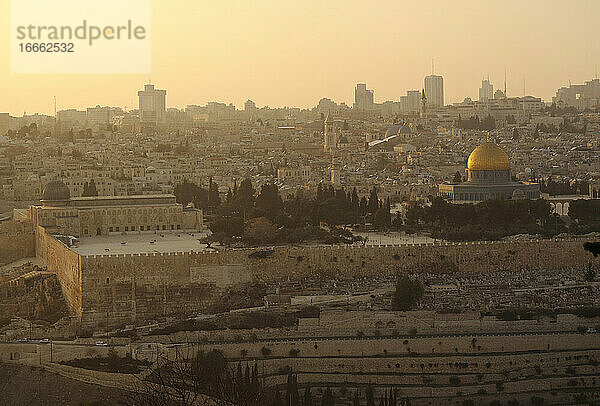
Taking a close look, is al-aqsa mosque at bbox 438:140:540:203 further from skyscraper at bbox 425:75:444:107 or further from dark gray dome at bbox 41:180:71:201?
skyscraper at bbox 425:75:444:107

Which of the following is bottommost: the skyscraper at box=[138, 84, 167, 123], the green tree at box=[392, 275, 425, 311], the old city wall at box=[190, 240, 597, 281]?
the green tree at box=[392, 275, 425, 311]

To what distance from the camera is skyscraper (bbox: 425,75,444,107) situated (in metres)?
86.6

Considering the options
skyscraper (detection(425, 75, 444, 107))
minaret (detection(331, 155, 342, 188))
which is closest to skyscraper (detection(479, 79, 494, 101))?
skyscraper (detection(425, 75, 444, 107))

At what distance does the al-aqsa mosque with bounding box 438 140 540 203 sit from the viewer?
2791 centimetres

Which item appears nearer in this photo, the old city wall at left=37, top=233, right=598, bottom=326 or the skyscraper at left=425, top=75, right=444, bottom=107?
the old city wall at left=37, top=233, right=598, bottom=326

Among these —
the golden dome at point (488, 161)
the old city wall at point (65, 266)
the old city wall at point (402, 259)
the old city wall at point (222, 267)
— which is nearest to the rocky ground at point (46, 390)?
the old city wall at point (222, 267)

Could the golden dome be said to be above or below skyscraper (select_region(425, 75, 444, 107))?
below

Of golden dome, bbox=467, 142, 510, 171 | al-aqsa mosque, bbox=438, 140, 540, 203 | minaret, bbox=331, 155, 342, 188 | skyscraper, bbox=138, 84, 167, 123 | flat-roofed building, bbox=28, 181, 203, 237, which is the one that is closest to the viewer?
flat-roofed building, bbox=28, 181, 203, 237

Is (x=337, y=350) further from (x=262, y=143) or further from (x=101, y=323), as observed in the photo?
(x=262, y=143)

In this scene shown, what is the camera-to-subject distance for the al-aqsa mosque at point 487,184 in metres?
27.9

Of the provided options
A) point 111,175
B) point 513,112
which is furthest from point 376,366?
point 513,112

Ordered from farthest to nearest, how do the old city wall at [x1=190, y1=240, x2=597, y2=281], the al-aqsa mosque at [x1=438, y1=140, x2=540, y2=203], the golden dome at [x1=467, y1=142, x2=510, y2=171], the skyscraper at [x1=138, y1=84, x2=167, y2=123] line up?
the skyscraper at [x1=138, y1=84, x2=167, y2=123]
the golden dome at [x1=467, y1=142, x2=510, y2=171]
the al-aqsa mosque at [x1=438, y1=140, x2=540, y2=203]
the old city wall at [x1=190, y1=240, x2=597, y2=281]

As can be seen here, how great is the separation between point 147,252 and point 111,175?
741 inches

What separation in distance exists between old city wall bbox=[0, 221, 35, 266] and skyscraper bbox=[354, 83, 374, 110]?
6394 cm
